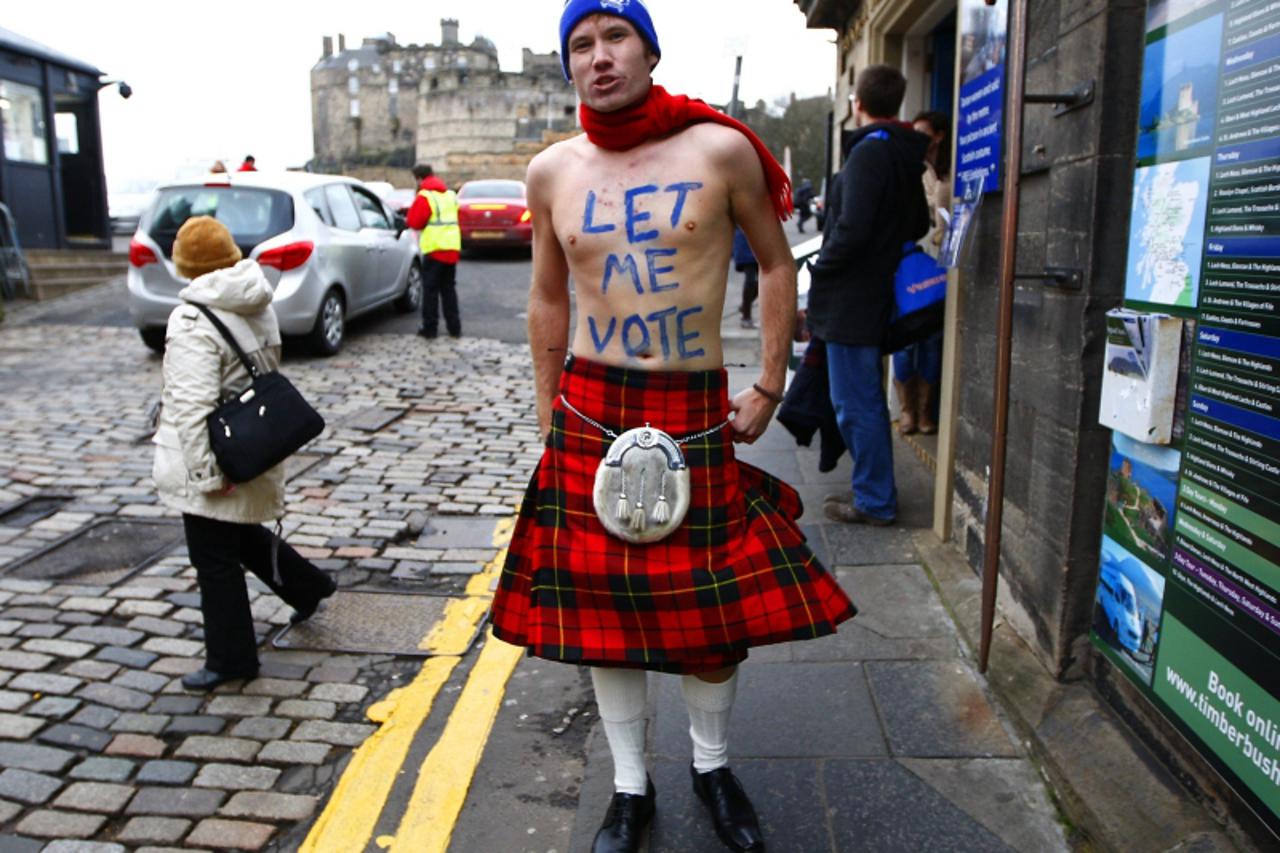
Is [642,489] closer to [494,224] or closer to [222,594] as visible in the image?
[222,594]

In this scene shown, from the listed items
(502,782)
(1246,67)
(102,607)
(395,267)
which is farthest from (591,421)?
(395,267)

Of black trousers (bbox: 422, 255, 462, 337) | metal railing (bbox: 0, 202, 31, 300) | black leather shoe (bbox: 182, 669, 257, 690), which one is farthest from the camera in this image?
metal railing (bbox: 0, 202, 31, 300)

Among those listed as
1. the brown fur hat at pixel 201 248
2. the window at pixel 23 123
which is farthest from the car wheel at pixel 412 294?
the brown fur hat at pixel 201 248

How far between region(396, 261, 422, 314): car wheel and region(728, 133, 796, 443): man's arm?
11031 millimetres

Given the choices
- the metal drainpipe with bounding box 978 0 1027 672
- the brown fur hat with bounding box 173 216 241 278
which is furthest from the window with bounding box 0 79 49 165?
the metal drainpipe with bounding box 978 0 1027 672

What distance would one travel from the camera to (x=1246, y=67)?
2258 millimetres

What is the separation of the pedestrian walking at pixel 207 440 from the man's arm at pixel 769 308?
6.12 ft

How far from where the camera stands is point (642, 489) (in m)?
2.45

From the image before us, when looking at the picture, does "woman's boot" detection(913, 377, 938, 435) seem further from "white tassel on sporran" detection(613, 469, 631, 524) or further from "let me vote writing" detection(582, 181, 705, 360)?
"white tassel on sporran" detection(613, 469, 631, 524)

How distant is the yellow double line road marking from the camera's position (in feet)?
9.46

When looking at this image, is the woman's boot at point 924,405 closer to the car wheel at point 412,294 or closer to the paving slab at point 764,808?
the paving slab at point 764,808

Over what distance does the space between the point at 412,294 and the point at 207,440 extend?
10219 millimetres

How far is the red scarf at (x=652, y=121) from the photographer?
2473mm

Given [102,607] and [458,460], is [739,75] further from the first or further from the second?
[102,607]
